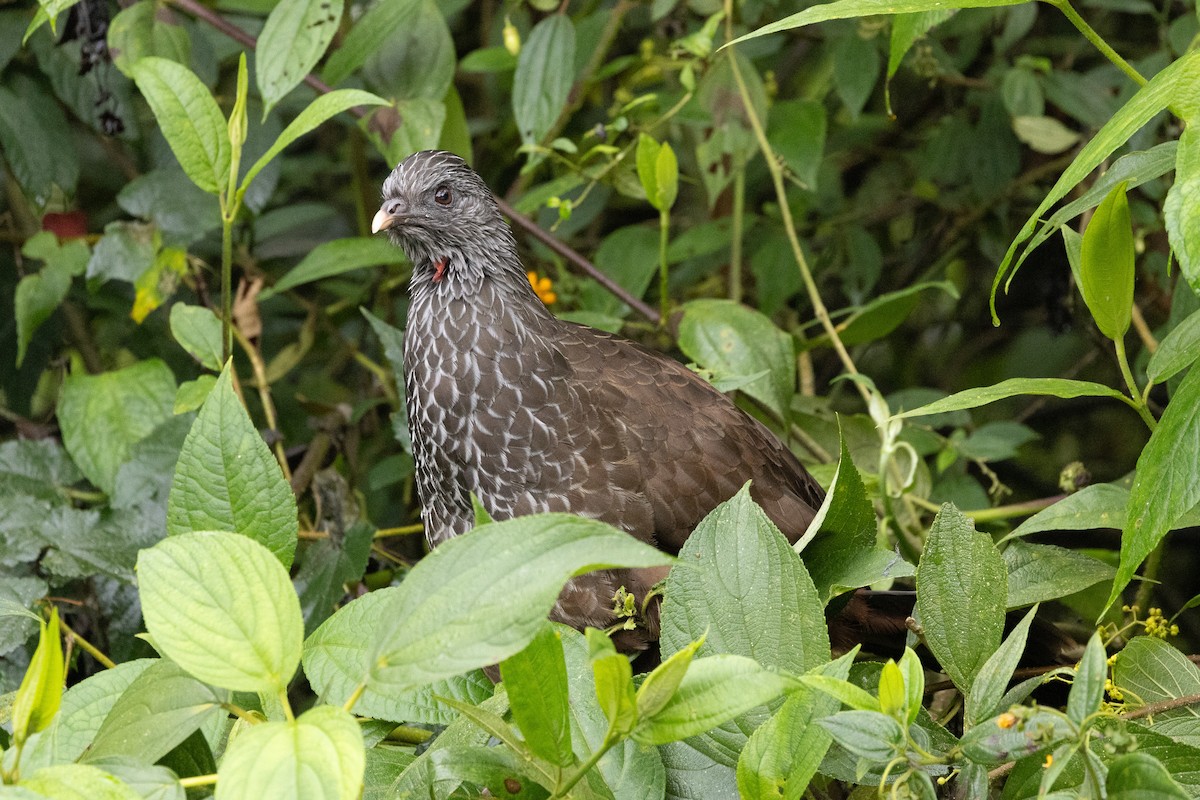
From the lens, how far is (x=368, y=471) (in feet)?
10.3

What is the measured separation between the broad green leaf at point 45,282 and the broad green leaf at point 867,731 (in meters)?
2.04

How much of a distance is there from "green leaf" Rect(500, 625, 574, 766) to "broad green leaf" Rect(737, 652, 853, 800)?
0.57 feet

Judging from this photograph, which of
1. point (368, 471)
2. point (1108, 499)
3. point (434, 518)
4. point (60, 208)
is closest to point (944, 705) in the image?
point (1108, 499)

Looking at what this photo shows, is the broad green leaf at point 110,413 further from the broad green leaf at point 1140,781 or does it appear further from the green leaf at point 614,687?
the broad green leaf at point 1140,781

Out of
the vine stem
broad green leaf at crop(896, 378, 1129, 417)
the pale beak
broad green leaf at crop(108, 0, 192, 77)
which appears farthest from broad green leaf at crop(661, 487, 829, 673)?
broad green leaf at crop(108, 0, 192, 77)

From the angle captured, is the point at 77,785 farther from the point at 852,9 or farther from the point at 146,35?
the point at 146,35

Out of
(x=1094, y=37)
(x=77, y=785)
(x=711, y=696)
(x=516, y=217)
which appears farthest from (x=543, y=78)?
(x=77, y=785)

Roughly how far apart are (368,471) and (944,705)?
1.67 metres

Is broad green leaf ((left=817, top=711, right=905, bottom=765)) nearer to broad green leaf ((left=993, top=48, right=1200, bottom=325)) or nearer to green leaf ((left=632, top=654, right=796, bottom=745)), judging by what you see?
green leaf ((left=632, top=654, right=796, bottom=745))

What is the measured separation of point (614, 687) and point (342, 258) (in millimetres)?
1785

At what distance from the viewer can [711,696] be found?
105cm

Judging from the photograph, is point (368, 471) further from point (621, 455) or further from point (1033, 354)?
point (1033, 354)

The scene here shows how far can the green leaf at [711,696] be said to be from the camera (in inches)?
40.8

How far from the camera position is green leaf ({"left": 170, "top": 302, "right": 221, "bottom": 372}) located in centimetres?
221
